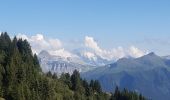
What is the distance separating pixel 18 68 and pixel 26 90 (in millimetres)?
14078

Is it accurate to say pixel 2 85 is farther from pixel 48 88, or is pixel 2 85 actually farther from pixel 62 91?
pixel 62 91

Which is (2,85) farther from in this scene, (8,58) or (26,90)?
(8,58)

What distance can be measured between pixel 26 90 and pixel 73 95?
4154cm

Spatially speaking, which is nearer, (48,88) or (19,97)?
(19,97)

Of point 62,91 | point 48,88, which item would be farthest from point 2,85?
point 62,91

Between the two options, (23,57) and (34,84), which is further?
(23,57)

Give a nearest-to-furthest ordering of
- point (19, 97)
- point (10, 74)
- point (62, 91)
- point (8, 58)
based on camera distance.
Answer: point (19, 97)
point (10, 74)
point (8, 58)
point (62, 91)

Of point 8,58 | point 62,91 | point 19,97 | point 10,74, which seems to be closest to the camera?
point 19,97

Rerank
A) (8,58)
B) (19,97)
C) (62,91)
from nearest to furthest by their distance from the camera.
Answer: (19,97) < (8,58) < (62,91)

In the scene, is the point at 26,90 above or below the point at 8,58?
below

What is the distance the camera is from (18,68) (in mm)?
169875

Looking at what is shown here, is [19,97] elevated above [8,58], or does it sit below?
below

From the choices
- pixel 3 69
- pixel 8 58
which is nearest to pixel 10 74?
pixel 3 69

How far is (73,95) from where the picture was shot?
197 meters
